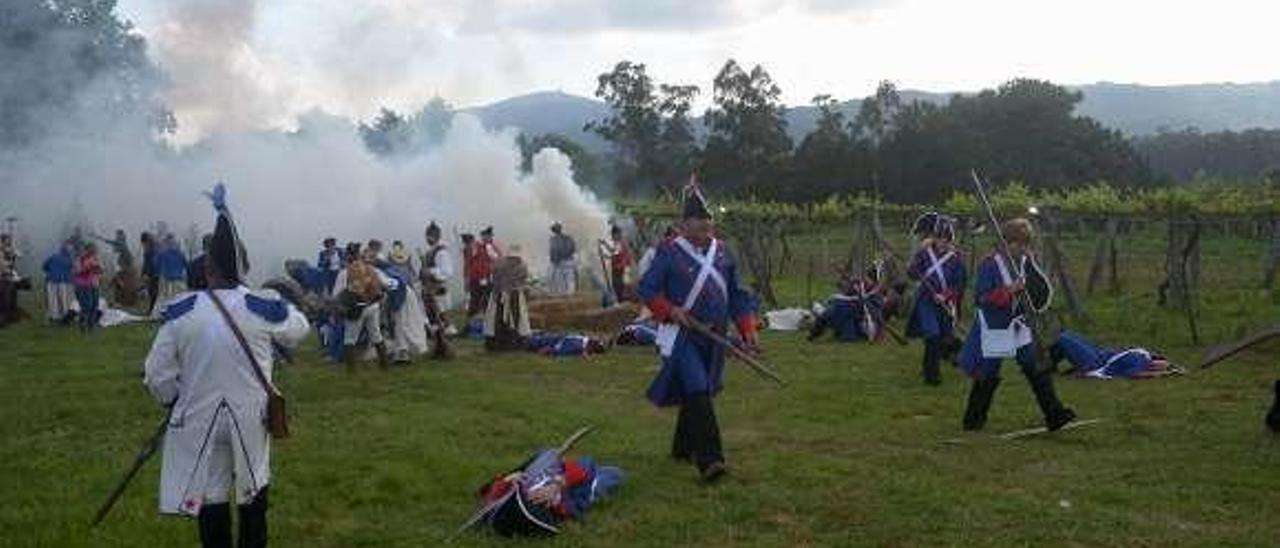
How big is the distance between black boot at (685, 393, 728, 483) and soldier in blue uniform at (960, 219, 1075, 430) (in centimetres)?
301

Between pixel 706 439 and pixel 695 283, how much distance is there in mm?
1134

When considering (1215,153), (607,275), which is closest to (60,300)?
(607,275)

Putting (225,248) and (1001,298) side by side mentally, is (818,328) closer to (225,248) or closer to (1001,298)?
(1001,298)

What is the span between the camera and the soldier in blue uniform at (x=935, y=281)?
14.9m

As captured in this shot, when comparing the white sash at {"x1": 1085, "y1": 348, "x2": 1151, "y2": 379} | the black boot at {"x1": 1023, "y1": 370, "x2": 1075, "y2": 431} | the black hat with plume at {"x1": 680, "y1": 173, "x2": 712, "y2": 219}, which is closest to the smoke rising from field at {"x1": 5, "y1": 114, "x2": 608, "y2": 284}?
the white sash at {"x1": 1085, "y1": 348, "x2": 1151, "y2": 379}

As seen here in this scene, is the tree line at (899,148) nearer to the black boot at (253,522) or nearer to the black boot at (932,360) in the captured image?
the black boot at (932,360)

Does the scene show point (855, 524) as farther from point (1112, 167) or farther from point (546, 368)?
point (1112, 167)

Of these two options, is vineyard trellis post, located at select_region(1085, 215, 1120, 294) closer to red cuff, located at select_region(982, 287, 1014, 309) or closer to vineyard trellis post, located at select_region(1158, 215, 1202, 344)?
vineyard trellis post, located at select_region(1158, 215, 1202, 344)

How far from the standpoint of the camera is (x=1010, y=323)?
11.3 m

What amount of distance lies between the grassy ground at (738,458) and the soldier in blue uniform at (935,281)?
1.49 ft

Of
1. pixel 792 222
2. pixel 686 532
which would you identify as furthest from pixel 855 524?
pixel 792 222

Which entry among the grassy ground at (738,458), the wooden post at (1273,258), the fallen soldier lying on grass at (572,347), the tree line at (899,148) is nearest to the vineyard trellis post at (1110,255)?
the wooden post at (1273,258)

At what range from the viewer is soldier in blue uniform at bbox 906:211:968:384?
48.9 feet

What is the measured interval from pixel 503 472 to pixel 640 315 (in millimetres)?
13055
